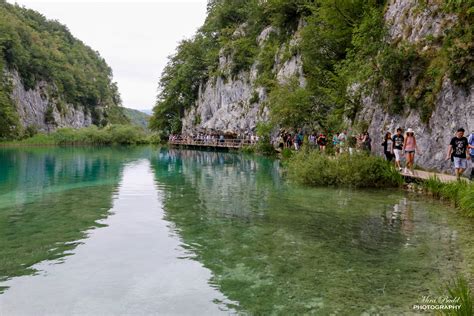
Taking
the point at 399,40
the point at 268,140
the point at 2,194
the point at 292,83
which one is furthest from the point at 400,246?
the point at 268,140

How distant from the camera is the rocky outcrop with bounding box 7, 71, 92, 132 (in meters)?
88.0

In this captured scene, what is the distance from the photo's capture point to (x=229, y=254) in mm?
7781

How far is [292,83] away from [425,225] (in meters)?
25.3

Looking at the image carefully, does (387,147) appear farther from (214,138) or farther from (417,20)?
(214,138)

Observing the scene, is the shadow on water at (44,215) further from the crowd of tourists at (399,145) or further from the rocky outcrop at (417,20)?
the rocky outcrop at (417,20)

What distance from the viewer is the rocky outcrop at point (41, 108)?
88.0 metres

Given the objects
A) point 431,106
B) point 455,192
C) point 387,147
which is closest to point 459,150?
point 455,192

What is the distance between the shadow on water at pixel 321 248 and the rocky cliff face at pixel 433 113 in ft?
11.2

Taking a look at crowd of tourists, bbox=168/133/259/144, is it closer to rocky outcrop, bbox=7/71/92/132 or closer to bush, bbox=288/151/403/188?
bush, bbox=288/151/403/188

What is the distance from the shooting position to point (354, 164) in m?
16.1

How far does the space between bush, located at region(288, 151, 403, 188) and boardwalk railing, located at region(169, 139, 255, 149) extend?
29321 millimetres

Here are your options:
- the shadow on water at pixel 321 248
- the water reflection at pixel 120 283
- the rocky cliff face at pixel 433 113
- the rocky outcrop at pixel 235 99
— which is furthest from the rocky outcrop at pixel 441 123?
the rocky outcrop at pixel 235 99

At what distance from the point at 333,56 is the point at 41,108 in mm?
83006

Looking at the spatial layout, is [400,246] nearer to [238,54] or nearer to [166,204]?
[166,204]
